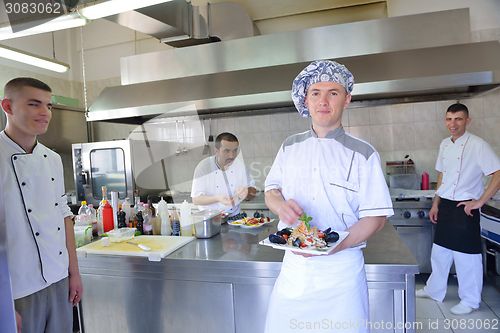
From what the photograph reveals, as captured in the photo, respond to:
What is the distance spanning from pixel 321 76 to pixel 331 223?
66 cm

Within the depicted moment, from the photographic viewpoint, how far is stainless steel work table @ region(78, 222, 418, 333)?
1648 mm

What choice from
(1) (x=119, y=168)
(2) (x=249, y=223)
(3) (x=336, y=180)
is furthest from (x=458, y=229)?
(1) (x=119, y=168)

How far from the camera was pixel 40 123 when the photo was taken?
1.56 meters

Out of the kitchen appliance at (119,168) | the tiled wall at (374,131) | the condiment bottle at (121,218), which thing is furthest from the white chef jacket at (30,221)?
the tiled wall at (374,131)

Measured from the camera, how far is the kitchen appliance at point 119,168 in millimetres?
4359

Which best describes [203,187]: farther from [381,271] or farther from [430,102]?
[430,102]

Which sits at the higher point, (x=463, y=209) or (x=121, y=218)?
(x=121, y=218)

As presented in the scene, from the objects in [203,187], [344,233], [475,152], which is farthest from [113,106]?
[475,152]

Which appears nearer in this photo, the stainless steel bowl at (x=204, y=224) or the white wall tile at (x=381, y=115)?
the stainless steel bowl at (x=204, y=224)

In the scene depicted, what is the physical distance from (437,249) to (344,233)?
2.40m

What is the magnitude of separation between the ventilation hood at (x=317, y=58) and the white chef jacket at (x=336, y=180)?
1.41 m

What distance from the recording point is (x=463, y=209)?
298 cm

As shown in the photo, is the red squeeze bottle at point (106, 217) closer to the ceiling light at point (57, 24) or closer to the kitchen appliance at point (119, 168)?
the ceiling light at point (57, 24)

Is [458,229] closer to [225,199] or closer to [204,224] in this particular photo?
[225,199]
